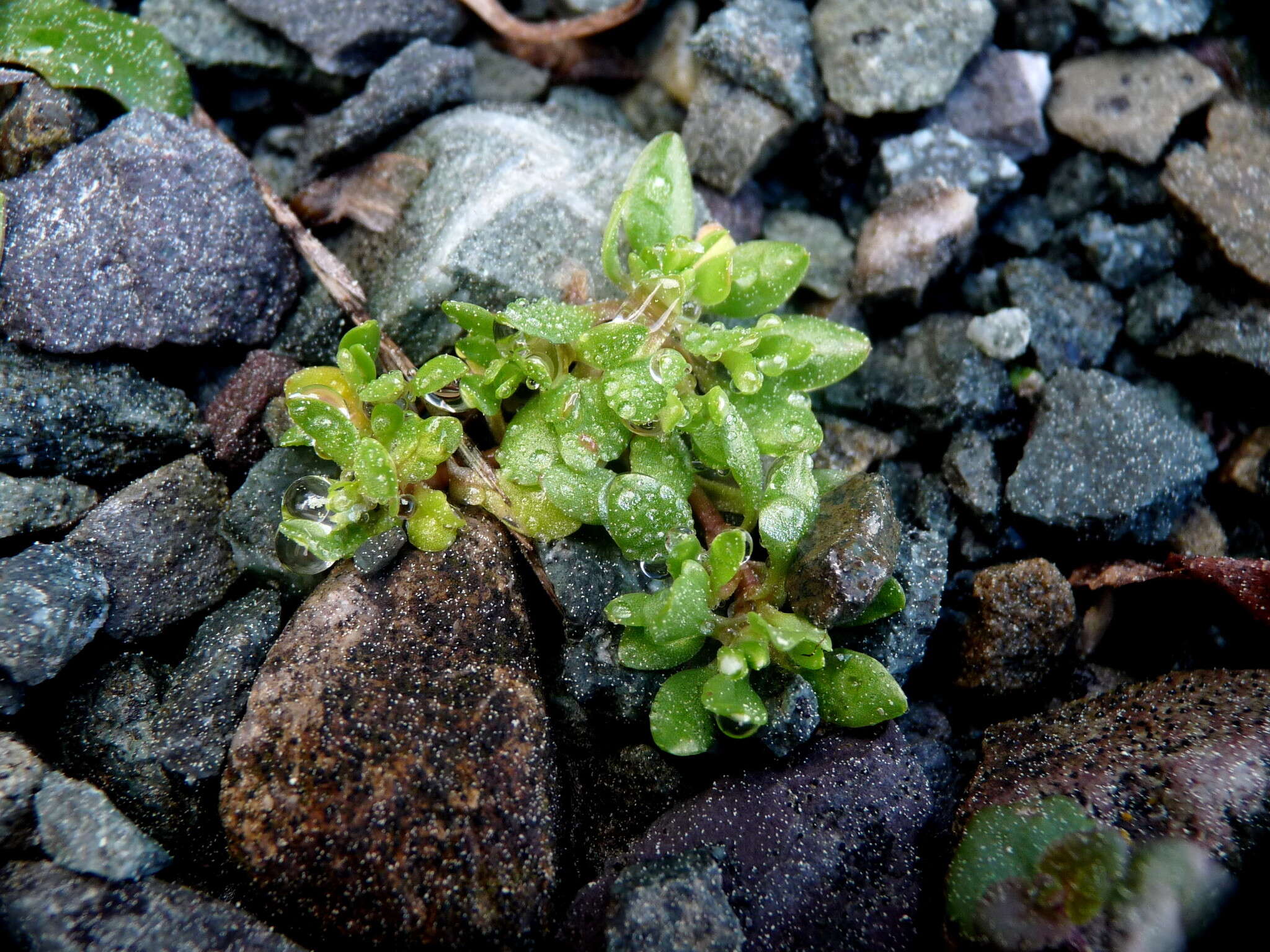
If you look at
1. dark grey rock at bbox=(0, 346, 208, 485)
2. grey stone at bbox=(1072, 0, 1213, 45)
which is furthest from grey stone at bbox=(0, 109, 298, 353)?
grey stone at bbox=(1072, 0, 1213, 45)

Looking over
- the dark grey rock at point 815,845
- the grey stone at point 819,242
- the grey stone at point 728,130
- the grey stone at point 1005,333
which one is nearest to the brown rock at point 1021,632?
the dark grey rock at point 815,845

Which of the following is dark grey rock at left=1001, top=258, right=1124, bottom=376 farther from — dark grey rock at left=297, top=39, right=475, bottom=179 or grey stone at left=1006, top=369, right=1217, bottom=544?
dark grey rock at left=297, top=39, right=475, bottom=179

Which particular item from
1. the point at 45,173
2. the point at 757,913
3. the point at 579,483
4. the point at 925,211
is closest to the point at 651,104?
the point at 925,211

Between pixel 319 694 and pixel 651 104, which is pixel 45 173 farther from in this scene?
pixel 651 104

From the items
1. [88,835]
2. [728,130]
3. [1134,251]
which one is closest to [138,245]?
[88,835]

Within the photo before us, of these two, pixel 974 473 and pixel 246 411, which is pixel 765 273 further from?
pixel 246 411
